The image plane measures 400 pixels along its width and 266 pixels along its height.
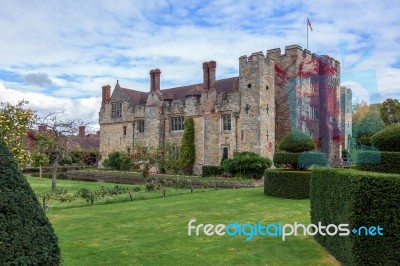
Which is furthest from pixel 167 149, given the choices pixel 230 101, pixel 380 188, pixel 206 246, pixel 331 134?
pixel 380 188

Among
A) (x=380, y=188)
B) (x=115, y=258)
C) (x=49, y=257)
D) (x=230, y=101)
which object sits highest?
(x=230, y=101)

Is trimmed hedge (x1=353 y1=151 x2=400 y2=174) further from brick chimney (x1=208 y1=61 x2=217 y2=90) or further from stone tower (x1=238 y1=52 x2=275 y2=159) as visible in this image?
brick chimney (x1=208 y1=61 x2=217 y2=90)

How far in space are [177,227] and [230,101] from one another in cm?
2216

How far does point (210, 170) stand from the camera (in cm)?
3058

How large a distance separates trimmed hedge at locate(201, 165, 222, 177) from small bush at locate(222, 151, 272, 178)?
5.53ft

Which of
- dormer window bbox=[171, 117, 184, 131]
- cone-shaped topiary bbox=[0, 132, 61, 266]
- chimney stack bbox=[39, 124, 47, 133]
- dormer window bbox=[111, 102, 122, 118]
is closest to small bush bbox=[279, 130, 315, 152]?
cone-shaped topiary bbox=[0, 132, 61, 266]

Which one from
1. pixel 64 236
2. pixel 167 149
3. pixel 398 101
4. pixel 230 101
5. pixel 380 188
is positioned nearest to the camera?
pixel 380 188

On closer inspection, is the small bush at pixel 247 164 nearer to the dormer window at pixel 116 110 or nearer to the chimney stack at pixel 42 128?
the chimney stack at pixel 42 128

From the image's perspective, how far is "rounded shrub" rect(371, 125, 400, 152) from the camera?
690 cm

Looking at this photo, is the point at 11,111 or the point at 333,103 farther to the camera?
the point at 333,103

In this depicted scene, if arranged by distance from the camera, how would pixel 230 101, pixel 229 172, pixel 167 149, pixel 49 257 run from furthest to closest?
pixel 167 149, pixel 230 101, pixel 229 172, pixel 49 257

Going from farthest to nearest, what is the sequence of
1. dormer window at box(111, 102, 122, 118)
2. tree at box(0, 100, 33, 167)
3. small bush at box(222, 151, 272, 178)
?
dormer window at box(111, 102, 122, 118) < small bush at box(222, 151, 272, 178) < tree at box(0, 100, 33, 167)

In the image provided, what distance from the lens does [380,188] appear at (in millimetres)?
5781

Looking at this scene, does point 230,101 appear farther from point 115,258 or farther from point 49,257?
point 49,257
